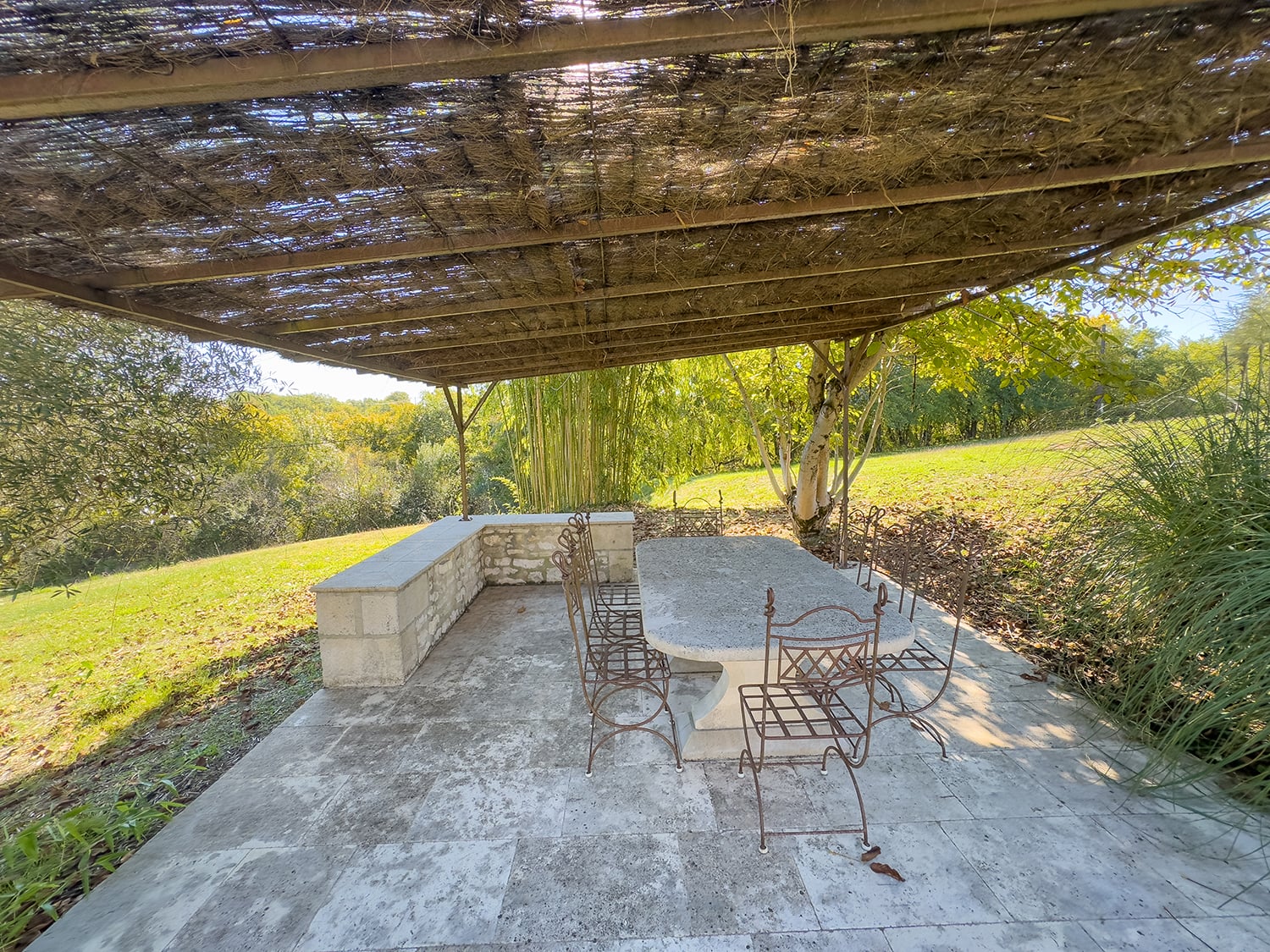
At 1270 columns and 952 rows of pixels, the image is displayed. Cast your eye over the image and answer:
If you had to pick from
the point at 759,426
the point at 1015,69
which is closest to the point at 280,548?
the point at 759,426

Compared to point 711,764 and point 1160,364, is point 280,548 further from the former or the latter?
point 1160,364

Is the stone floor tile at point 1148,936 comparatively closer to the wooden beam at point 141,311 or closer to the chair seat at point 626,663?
the chair seat at point 626,663

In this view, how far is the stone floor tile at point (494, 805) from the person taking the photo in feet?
5.94

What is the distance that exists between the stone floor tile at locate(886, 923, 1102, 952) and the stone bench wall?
2.71 m

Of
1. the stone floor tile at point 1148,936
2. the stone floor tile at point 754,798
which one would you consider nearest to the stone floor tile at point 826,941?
the stone floor tile at point 754,798

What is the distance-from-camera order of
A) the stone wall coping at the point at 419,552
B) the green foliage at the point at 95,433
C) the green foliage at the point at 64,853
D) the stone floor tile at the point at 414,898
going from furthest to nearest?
1. the stone wall coping at the point at 419,552
2. the green foliage at the point at 95,433
3. the green foliage at the point at 64,853
4. the stone floor tile at the point at 414,898

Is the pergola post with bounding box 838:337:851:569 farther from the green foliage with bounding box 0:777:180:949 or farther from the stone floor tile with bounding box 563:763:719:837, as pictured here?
the green foliage with bounding box 0:777:180:949

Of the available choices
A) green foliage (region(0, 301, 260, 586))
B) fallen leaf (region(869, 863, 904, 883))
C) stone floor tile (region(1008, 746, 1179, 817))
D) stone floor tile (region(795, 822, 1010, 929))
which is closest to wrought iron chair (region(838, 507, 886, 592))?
stone floor tile (region(1008, 746, 1179, 817))

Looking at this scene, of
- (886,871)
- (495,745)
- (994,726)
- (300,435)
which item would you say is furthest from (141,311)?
(300,435)

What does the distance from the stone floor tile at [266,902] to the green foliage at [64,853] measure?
51 centimetres

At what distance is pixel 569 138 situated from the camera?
1338 mm

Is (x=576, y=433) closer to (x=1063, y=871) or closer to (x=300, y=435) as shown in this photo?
(x=1063, y=871)

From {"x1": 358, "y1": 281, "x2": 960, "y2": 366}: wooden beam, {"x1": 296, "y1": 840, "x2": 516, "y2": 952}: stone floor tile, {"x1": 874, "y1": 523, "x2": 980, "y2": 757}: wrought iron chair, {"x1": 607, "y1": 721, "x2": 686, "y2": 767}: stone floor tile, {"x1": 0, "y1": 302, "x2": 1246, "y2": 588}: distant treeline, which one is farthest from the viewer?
{"x1": 358, "y1": 281, "x2": 960, "y2": 366}: wooden beam

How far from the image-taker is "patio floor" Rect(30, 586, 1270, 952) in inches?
56.1
